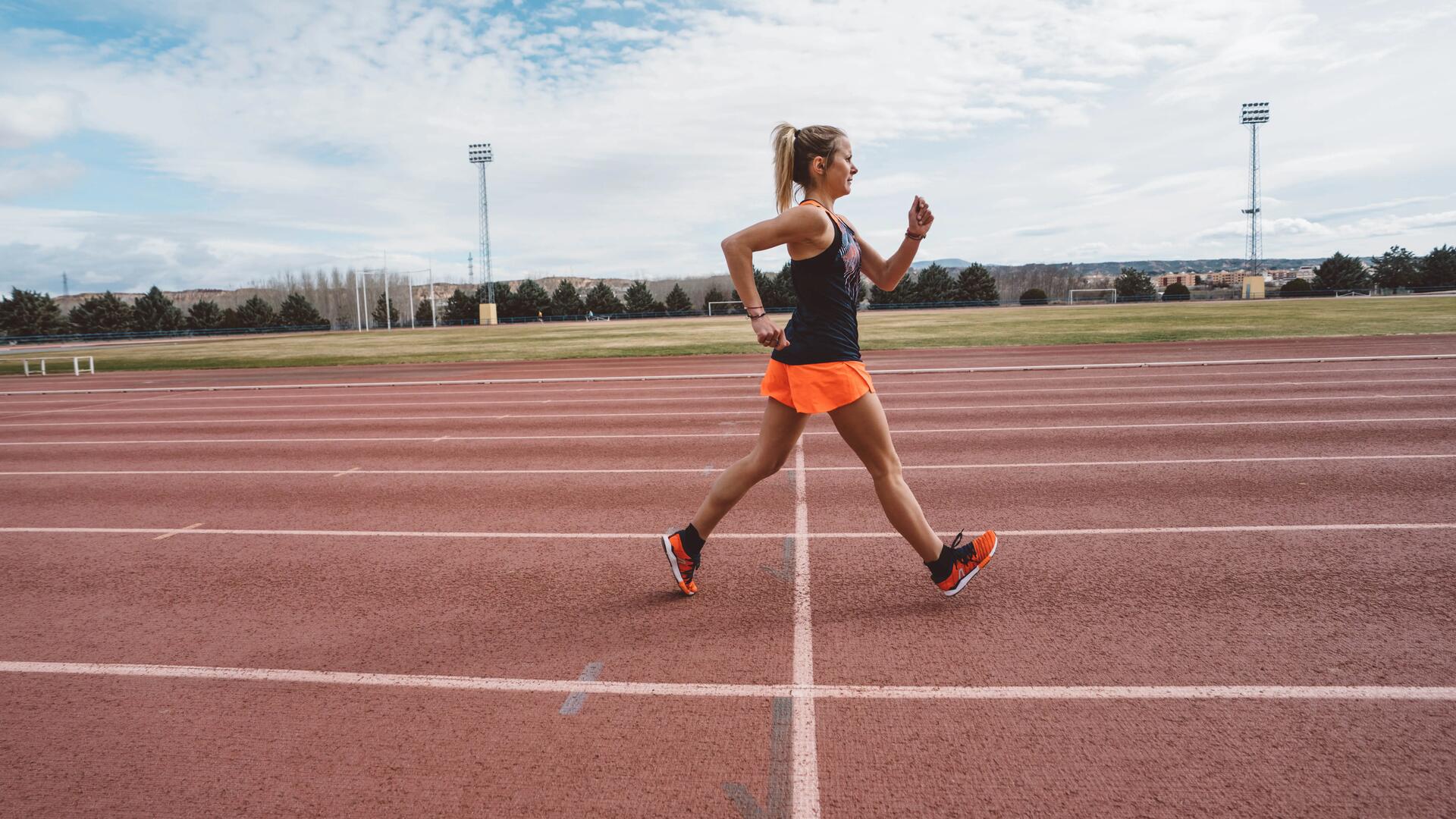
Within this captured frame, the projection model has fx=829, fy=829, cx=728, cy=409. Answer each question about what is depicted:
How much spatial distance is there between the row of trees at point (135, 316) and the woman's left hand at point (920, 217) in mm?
80242

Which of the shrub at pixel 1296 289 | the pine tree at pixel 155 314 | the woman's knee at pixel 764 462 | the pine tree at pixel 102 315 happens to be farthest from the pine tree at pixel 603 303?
the woman's knee at pixel 764 462

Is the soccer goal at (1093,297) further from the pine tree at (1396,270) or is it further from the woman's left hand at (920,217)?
the woman's left hand at (920,217)

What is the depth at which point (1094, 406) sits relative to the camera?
36.2 ft

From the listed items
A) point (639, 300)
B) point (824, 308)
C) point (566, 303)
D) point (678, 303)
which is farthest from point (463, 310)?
point (824, 308)

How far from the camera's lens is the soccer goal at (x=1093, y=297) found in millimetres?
76562

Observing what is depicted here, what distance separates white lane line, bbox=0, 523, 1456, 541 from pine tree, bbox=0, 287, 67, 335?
76.2 m

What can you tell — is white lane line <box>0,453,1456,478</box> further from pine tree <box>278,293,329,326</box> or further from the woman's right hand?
pine tree <box>278,293,329,326</box>

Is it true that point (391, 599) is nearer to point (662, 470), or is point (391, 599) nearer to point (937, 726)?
point (937, 726)

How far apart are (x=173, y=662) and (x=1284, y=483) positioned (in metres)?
7.34

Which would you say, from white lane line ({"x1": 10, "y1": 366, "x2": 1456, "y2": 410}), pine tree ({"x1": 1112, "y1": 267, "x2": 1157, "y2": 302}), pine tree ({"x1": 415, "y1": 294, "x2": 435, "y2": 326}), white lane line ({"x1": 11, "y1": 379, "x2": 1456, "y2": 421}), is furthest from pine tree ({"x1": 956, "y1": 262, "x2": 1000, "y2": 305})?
white lane line ({"x1": 11, "y1": 379, "x2": 1456, "y2": 421})

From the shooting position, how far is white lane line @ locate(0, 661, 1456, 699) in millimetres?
3102

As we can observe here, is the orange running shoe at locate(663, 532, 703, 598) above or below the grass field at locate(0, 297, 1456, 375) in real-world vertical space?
below

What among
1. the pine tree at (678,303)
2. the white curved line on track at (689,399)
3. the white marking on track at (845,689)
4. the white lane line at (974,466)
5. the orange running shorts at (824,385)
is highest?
the pine tree at (678,303)

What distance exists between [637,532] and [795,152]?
2.88 metres
